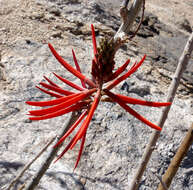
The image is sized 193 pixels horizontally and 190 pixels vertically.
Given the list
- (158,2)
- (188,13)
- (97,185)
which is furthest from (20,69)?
(188,13)

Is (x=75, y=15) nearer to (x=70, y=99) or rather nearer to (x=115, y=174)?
(x=115, y=174)

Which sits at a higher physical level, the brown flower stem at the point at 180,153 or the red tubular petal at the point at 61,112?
the brown flower stem at the point at 180,153

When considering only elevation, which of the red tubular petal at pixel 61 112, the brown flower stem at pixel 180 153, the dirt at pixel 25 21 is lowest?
the red tubular petal at pixel 61 112

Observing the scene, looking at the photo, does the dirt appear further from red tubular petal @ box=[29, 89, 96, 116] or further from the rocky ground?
red tubular petal @ box=[29, 89, 96, 116]

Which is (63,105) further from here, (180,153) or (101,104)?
(101,104)

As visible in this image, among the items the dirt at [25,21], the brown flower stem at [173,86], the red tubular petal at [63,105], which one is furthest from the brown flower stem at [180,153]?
the dirt at [25,21]

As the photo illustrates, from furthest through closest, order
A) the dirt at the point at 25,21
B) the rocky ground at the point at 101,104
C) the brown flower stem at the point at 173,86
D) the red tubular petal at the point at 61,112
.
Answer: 1. the dirt at the point at 25,21
2. the rocky ground at the point at 101,104
3. the brown flower stem at the point at 173,86
4. the red tubular petal at the point at 61,112

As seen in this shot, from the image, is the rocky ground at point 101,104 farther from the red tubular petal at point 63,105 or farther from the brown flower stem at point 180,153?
the red tubular petal at point 63,105

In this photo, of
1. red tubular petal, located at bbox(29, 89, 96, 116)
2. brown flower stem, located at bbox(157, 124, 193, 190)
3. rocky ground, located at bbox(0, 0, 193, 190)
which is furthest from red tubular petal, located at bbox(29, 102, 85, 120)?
rocky ground, located at bbox(0, 0, 193, 190)
